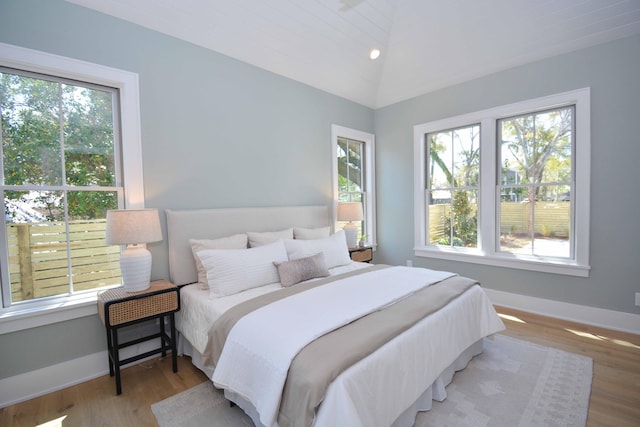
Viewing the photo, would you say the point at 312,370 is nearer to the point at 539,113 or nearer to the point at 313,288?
the point at 313,288

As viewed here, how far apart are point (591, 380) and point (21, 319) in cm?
405

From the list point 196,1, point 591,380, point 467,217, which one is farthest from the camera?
point 467,217

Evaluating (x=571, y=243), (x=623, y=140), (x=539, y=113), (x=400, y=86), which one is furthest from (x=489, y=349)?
(x=400, y=86)

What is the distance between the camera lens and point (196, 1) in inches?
98.5

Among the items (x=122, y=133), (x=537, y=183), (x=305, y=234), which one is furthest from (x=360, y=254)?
(x=122, y=133)

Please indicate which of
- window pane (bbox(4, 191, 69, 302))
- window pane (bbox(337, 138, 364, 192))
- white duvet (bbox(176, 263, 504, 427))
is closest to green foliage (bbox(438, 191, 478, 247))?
window pane (bbox(337, 138, 364, 192))

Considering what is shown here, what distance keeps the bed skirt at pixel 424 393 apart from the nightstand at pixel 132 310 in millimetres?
387

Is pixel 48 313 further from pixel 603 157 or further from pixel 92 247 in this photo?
pixel 603 157

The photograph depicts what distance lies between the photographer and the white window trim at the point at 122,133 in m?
2.00

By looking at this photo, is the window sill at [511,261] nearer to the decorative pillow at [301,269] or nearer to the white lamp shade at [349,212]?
the white lamp shade at [349,212]

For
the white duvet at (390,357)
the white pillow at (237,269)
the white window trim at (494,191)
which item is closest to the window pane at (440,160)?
the white window trim at (494,191)

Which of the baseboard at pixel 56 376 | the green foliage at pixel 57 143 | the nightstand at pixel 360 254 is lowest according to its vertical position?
the baseboard at pixel 56 376

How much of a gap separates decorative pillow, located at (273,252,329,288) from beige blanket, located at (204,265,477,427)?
0.84ft

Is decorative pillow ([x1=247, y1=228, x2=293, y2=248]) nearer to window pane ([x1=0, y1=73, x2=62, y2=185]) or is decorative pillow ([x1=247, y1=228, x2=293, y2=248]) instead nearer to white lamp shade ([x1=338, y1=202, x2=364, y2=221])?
white lamp shade ([x1=338, y1=202, x2=364, y2=221])
